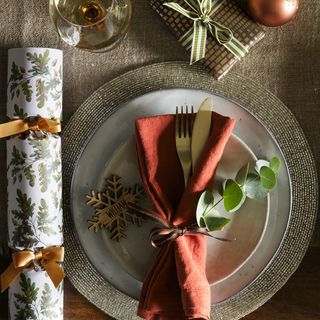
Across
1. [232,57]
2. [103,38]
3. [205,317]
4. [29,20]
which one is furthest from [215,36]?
[205,317]

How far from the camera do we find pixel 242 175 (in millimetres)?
674

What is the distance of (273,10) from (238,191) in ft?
0.77

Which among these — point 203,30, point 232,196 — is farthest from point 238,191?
point 203,30

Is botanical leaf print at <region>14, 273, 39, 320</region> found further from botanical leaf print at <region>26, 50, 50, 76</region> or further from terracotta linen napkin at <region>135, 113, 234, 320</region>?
botanical leaf print at <region>26, 50, 50, 76</region>

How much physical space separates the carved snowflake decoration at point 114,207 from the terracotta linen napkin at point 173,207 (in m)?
0.05

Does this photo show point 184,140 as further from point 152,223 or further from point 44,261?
point 44,261

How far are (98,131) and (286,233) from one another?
28cm

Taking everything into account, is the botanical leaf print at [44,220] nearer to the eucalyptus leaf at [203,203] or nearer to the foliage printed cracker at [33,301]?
the foliage printed cracker at [33,301]

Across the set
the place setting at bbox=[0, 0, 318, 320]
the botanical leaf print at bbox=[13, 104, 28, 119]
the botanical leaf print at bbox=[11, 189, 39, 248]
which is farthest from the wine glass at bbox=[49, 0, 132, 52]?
the botanical leaf print at bbox=[11, 189, 39, 248]

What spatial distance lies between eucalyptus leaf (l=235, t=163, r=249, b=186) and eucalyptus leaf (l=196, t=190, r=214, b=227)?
0.04 meters

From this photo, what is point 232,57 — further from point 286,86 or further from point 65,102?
point 65,102

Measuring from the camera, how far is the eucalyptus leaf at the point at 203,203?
647mm

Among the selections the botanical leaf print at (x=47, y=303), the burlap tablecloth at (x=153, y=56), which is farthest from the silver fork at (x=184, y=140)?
the botanical leaf print at (x=47, y=303)

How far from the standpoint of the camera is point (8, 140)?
2.28 ft
